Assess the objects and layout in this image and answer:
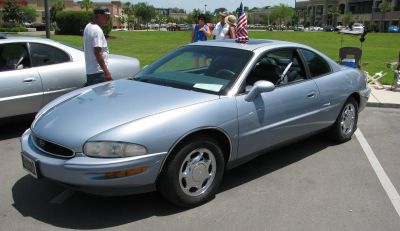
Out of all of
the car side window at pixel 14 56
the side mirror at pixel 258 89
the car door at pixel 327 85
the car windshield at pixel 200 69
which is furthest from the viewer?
the car side window at pixel 14 56

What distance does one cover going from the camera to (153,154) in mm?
3492

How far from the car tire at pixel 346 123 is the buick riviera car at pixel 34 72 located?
12.1ft

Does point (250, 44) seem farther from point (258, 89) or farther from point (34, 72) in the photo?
point (34, 72)

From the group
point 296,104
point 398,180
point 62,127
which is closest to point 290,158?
point 296,104

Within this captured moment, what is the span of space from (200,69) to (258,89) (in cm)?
84

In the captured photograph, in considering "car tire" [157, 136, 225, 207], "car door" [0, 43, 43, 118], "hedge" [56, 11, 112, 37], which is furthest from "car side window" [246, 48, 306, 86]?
"hedge" [56, 11, 112, 37]

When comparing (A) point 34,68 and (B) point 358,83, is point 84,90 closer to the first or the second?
(A) point 34,68

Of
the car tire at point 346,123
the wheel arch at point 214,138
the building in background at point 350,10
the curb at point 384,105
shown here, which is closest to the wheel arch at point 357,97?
the car tire at point 346,123

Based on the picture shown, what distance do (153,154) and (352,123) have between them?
3710mm

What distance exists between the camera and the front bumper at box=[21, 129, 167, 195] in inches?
132

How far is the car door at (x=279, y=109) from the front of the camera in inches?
168

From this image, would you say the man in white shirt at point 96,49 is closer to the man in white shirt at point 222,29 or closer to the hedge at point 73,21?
the man in white shirt at point 222,29

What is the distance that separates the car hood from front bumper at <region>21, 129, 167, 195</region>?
0.50 feet

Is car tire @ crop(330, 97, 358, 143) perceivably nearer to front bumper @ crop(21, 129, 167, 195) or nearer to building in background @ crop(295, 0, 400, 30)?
front bumper @ crop(21, 129, 167, 195)
